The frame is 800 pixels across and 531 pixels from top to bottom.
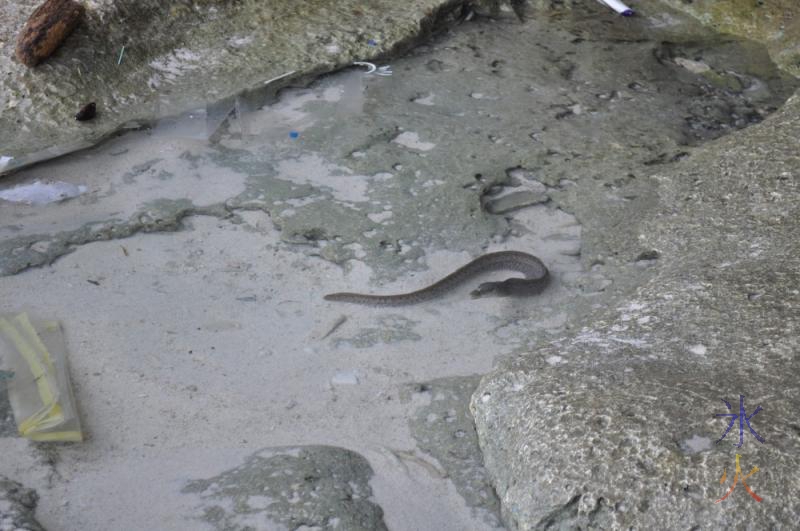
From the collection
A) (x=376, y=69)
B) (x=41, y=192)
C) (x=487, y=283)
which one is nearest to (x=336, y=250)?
(x=487, y=283)

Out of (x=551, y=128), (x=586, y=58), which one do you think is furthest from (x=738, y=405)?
(x=586, y=58)

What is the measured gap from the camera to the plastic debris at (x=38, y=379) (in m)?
2.70

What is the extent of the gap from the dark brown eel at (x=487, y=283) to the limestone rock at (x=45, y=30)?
93.1 inches

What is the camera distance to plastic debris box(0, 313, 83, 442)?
2697mm

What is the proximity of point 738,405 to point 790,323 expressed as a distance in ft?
1.70

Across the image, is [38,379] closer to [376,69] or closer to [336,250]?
[336,250]

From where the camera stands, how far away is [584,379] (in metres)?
2.48

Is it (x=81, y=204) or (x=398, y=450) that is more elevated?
(x=81, y=204)

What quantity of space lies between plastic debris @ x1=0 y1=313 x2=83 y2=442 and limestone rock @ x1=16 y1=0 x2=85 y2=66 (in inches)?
74.9

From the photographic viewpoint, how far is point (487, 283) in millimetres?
3471

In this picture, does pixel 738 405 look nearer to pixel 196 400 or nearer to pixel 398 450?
pixel 398 450

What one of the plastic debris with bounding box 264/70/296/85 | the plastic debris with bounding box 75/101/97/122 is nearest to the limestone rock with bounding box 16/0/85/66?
the plastic debris with bounding box 75/101/97/122

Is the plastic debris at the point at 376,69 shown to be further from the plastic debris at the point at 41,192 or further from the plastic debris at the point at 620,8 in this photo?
the plastic debris at the point at 620,8

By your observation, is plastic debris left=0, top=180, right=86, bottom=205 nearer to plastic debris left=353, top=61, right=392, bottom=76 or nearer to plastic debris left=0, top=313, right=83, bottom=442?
plastic debris left=0, top=313, right=83, bottom=442
